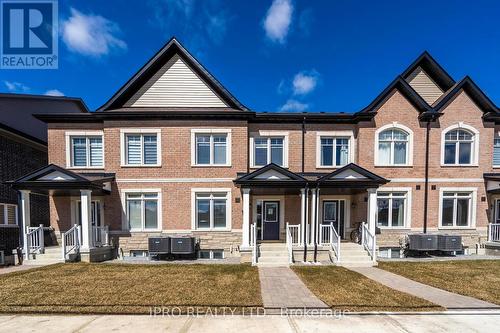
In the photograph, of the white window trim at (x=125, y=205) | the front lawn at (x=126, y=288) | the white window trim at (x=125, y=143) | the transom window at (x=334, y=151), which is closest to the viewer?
the front lawn at (x=126, y=288)

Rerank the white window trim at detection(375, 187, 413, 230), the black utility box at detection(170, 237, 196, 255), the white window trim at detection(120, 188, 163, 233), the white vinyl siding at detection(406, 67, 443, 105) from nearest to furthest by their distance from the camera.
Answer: the black utility box at detection(170, 237, 196, 255), the white window trim at detection(120, 188, 163, 233), the white window trim at detection(375, 187, 413, 230), the white vinyl siding at detection(406, 67, 443, 105)

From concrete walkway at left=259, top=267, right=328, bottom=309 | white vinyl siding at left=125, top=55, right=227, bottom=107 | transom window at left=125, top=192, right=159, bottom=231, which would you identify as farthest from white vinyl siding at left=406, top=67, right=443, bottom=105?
transom window at left=125, top=192, right=159, bottom=231

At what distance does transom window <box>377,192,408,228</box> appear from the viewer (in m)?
12.0

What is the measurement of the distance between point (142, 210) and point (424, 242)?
14.0m

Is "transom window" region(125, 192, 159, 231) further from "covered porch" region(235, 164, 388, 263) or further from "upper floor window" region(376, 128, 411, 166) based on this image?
"upper floor window" region(376, 128, 411, 166)

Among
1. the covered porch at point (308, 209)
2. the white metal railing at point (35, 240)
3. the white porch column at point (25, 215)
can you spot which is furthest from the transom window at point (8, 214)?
the covered porch at point (308, 209)

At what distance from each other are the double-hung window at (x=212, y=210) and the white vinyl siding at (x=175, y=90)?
4.77 meters

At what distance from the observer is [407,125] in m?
12.1

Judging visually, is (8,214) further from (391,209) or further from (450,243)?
(450,243)

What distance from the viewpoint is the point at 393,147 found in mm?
12164

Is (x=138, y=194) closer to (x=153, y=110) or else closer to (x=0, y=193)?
(x=153, y=110)

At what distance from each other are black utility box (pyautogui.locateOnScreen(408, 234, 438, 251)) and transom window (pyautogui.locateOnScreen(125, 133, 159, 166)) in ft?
43.8

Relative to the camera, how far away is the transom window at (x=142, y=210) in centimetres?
1164

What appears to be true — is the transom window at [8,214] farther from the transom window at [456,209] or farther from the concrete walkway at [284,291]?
the transom window at [456,209]
